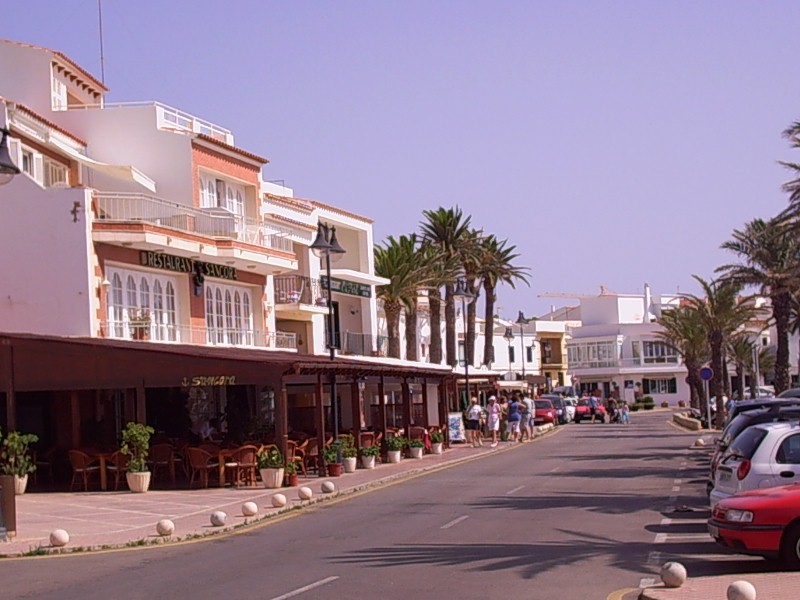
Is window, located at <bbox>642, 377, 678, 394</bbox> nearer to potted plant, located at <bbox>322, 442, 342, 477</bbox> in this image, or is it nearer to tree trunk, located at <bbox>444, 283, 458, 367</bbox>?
tree trunk, located at <bbox>444, 283, 458, 367</bbox>

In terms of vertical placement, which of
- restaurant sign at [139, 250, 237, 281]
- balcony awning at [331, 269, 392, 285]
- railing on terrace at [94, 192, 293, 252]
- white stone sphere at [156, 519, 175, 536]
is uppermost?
railing on terrace at [94, 192, 293, 252]

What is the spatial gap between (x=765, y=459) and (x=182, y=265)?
25601 millimetres

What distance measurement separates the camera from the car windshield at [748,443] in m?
15.7

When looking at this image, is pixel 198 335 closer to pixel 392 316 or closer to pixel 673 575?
pixel 392 316

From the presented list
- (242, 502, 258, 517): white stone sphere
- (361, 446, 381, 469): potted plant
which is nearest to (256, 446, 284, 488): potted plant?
(361, 446, 381, 469): potted plant

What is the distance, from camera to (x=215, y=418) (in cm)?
3931

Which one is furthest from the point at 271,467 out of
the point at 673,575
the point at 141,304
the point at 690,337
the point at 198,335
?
the point at 690,337

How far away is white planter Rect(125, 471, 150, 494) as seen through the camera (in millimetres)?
26672

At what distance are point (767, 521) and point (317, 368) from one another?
17.4m

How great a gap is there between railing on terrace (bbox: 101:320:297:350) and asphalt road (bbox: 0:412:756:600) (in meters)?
12.1

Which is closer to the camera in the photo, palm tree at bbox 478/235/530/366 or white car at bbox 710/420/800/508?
white car at bbox 710/420/800/508

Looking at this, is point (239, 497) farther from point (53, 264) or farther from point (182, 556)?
point (53, 264)

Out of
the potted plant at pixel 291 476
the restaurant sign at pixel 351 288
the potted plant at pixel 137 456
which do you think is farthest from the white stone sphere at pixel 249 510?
the restaurant sign at pixel 351 288

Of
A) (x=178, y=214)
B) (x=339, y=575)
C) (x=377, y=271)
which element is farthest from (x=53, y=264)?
(x=377, y=271)
